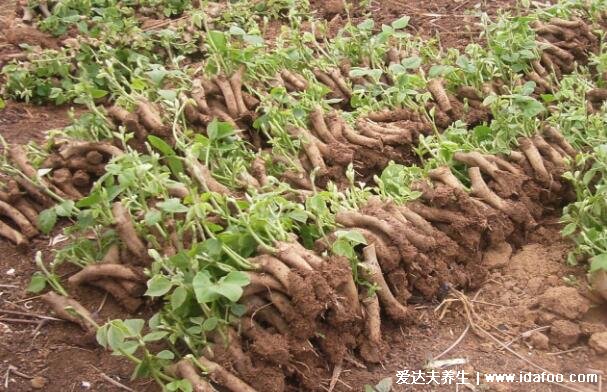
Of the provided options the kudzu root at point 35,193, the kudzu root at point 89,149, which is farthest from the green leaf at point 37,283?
the kudzu root at point 89,149

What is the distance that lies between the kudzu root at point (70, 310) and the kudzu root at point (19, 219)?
0.39 m

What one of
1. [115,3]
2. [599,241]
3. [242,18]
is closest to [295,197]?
[599,241]

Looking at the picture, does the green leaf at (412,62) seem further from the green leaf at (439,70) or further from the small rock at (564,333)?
the small rock at (564,333)

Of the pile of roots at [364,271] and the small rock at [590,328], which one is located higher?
the pile of roots at [364,271]

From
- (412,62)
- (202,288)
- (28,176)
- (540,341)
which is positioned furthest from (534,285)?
(28,176)

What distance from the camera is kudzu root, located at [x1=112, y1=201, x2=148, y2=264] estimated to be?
279 centimetres

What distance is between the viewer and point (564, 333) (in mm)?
2613

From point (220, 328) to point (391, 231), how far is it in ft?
2.43

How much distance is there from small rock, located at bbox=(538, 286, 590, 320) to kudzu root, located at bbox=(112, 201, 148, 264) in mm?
1466

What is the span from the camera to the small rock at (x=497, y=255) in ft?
9.87

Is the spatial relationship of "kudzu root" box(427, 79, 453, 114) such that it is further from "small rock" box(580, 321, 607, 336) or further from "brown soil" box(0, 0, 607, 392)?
"small rock" box(580, 321, 607, 336)

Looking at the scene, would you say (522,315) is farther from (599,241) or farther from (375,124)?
(375,124)

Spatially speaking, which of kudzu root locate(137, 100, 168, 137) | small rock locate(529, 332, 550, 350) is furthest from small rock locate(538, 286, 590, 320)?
kudzu root locate(137, 100, 168, 137)

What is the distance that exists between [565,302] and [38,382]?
1.83 metres
